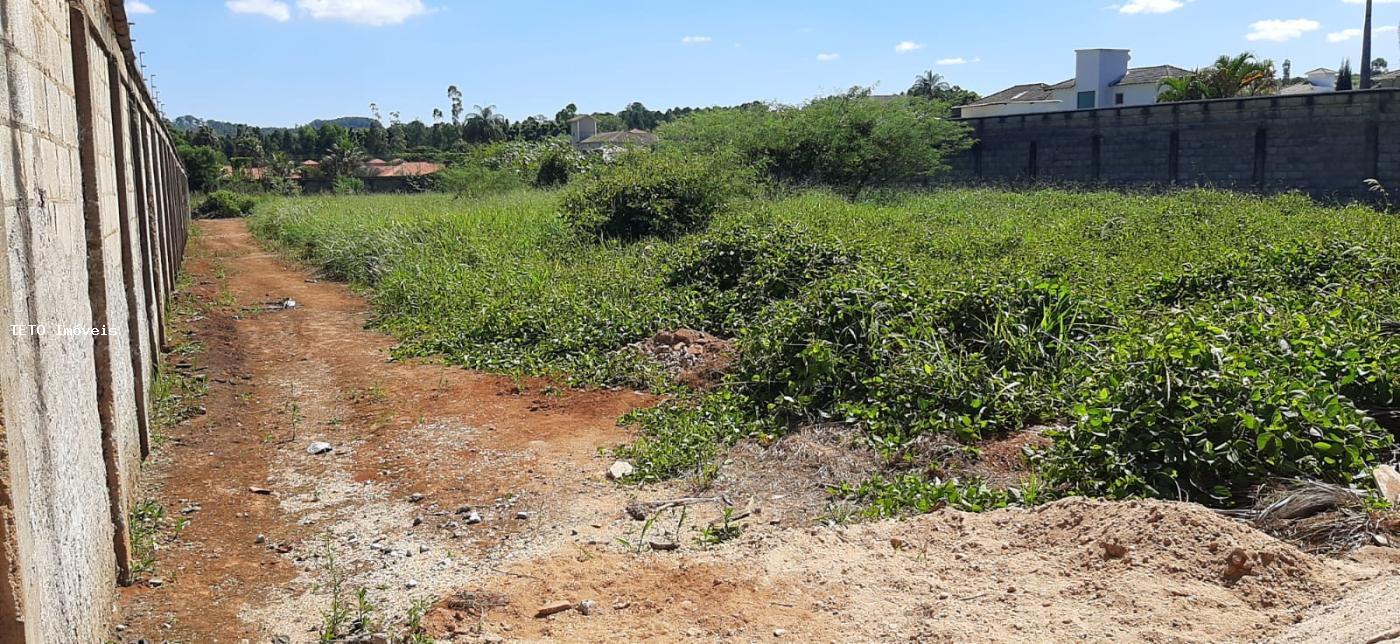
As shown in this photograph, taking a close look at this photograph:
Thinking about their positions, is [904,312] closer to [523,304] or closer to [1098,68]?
[523,304]

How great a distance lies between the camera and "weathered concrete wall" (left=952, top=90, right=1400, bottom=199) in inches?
838

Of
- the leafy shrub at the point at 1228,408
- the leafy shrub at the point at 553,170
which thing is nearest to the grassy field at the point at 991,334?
the leafy shrub at the point at 1228,408

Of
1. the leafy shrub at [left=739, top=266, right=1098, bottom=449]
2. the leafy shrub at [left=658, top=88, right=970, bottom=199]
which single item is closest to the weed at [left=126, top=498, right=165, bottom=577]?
the leafy shrub at [left=739, top=266, right=1098, bottom=449]

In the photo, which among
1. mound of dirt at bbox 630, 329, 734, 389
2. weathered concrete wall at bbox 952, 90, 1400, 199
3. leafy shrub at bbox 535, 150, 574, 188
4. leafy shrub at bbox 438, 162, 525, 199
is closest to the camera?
mound of dirt at bbox 630, 329, 734, 389

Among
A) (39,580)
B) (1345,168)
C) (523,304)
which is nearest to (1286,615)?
(39,580)

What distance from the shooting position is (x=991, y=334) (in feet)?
21.6

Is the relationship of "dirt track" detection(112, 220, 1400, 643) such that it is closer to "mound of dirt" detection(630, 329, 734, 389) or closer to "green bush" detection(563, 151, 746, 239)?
"mound of dirt" detection(630, 329, 734, 389)

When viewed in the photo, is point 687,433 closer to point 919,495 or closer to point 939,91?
point 919,495

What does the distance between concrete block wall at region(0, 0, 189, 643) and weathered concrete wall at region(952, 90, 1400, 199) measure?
909 inches

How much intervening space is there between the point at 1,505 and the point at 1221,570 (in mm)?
3523

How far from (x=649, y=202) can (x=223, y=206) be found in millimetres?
29081

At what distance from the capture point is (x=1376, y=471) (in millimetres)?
4180

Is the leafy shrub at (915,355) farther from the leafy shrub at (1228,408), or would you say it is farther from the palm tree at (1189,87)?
the palm tree at (1189,87)

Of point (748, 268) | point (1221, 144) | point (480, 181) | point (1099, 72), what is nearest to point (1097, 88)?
point (1099, 72)
